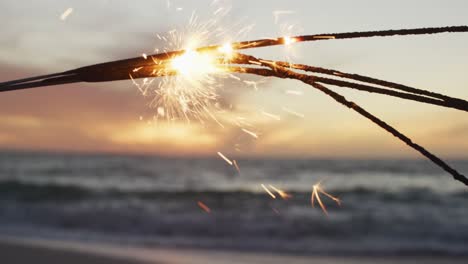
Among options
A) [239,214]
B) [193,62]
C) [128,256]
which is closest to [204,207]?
[239,214]

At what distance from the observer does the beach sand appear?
27.8 ft

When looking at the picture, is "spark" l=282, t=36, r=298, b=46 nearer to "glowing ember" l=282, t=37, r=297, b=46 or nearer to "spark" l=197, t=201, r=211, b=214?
"glowing ember" l=282, t=37, r=297, b=46

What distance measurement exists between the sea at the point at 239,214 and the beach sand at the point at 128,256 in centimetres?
47

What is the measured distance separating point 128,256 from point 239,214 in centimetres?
541

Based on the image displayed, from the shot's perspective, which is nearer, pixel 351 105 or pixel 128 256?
pixel 351 105

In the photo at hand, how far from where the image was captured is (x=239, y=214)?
552 inches

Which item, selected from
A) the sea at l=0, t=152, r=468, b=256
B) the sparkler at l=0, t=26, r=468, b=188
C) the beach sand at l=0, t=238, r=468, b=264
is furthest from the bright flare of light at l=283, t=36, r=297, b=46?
the sea at l=0, t=152, r=468, b=256

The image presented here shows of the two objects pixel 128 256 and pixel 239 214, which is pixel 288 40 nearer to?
pixel 128 256

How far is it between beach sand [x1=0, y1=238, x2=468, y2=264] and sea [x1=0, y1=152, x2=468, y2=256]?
0.47 m

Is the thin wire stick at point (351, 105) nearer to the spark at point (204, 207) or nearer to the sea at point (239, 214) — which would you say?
the sea at point (239, 214)

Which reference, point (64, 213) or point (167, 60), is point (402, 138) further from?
point (64, 213)

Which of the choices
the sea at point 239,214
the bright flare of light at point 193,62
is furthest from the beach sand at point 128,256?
the bright flare of light at point 193,62

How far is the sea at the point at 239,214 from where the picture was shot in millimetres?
10758

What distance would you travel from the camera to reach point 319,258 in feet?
31.0
